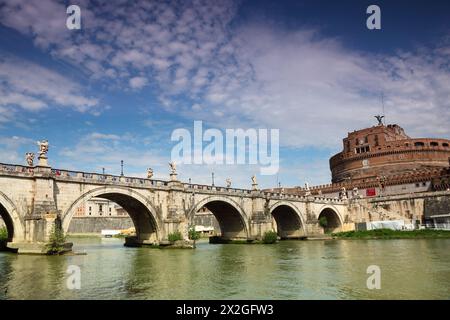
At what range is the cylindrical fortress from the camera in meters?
85.8

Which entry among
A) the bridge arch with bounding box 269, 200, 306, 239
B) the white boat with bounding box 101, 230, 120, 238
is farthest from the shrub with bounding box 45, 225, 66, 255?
the white boat with bounding box 101, 230, 120, 238

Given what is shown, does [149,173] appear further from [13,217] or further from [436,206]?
[436,206]

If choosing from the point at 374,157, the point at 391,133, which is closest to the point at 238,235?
the point at 374,157

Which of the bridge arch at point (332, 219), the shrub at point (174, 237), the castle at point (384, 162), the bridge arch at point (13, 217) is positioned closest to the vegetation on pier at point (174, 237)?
the shrub at point (174, 237)

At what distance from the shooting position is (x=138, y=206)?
4178 cm

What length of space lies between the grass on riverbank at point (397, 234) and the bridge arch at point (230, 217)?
18.3m

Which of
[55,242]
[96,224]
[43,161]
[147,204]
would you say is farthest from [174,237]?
[96,224]

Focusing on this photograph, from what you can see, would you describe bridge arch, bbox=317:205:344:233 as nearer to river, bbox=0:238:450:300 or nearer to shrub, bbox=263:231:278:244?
shrub, bbox=263:231:278:244

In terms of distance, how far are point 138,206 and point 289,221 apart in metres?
Answer: 31.6

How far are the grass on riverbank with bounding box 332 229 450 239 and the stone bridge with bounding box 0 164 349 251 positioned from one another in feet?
23.6

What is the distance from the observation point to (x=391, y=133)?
93.5 metres

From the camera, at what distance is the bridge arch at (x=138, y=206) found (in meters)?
36.4

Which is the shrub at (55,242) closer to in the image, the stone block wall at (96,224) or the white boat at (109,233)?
the white boat at (109,233)
